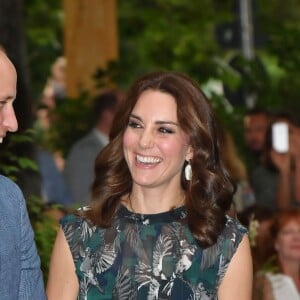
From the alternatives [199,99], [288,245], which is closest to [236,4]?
[288,245]

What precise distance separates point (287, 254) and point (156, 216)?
3.20 metres

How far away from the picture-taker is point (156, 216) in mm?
5695

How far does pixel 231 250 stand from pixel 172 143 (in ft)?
1.53

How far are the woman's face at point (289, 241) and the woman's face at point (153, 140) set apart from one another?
125 inches

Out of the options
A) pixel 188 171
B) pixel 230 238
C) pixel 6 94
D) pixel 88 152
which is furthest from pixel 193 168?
pixel 88 152

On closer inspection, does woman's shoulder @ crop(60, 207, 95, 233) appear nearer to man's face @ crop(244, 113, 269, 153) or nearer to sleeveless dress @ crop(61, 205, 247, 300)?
sleeveless dress @ crop(61, 205, 247, 300)

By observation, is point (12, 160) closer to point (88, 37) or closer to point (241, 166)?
point (241, 166)

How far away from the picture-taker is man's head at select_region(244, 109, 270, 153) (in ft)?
40.0

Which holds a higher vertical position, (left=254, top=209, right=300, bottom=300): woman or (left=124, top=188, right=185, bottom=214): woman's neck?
(left=124, top=188, right=185, bottom=214): woman's neck

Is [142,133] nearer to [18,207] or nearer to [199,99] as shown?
[199,99]

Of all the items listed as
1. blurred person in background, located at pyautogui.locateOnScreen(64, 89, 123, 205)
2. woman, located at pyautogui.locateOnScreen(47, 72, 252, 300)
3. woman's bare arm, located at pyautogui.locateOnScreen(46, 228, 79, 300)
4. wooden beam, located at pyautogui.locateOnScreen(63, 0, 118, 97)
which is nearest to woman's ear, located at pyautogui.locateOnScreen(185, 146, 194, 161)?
woman, located at pyautogui.locateOnScreen(47, 72, 252, 300)

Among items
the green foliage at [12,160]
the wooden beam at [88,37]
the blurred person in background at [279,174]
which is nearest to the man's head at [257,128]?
the blurred person in background at [279,174]

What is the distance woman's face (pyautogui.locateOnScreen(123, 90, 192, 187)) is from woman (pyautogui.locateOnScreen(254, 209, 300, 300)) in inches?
114

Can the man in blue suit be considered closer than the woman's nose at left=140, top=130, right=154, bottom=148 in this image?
Yes
